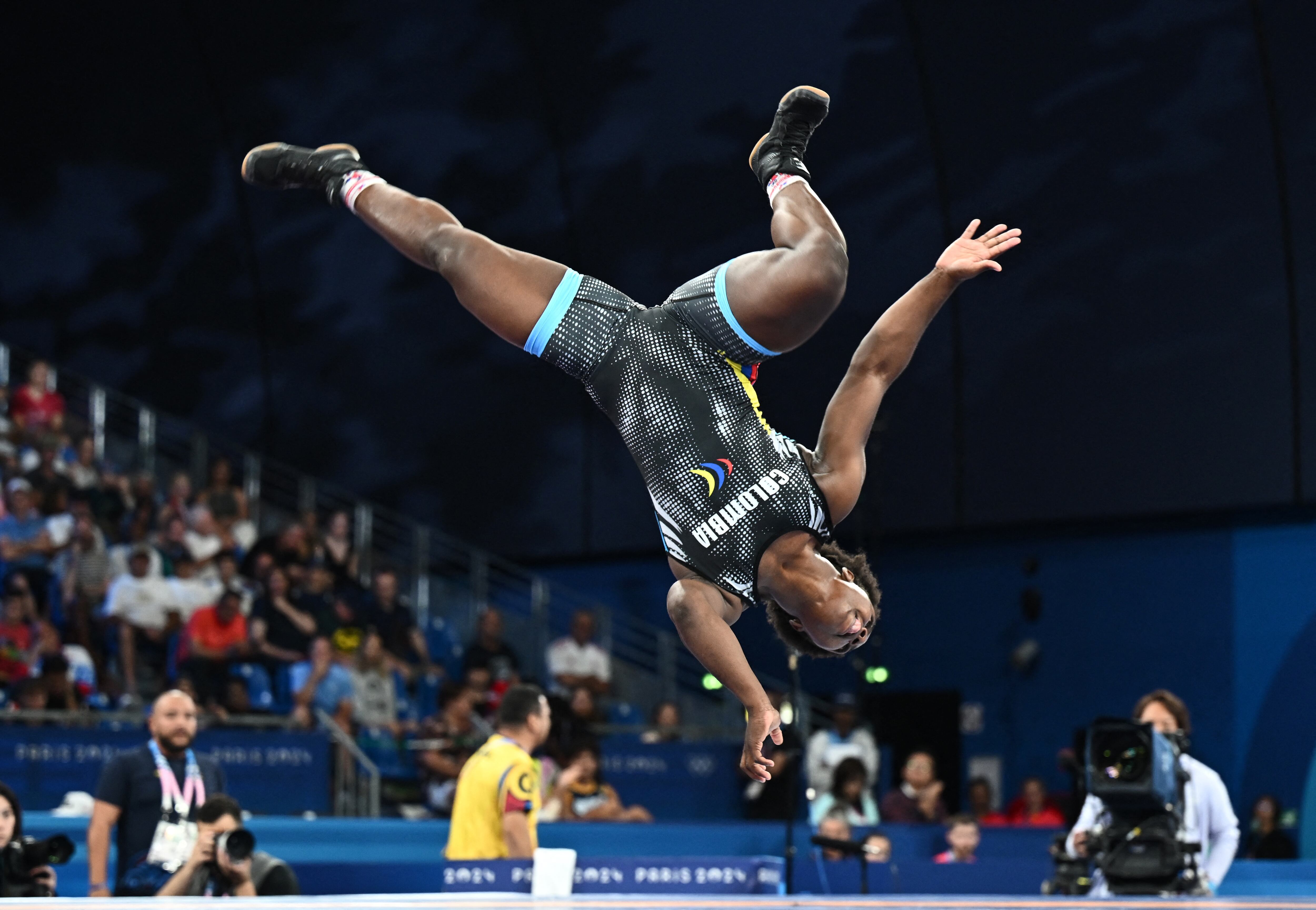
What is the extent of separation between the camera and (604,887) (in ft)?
22.3

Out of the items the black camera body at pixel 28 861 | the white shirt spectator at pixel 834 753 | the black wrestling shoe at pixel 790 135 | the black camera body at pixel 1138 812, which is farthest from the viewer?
the white shirt spectator at pixel 834 753

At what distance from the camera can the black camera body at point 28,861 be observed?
5.75 metres

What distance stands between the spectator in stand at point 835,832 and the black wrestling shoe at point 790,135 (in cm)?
422

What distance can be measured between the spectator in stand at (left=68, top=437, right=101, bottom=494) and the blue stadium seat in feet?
A: 7.88

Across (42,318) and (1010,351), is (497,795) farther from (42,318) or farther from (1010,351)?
(42,318)

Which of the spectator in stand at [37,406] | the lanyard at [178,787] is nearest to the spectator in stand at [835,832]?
the lanyard at [178,787]

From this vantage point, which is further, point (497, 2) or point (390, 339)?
point (390, 339)

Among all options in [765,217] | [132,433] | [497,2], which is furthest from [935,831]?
[132,433]

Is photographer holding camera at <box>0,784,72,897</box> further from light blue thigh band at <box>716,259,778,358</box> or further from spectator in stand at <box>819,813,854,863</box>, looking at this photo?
spectator in stand at <box>819,813,854,863</box>

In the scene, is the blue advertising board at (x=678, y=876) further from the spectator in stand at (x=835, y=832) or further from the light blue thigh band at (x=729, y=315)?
the light blue thigh band at (x=729, y=315)

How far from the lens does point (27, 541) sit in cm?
1133

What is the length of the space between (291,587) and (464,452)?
438cm

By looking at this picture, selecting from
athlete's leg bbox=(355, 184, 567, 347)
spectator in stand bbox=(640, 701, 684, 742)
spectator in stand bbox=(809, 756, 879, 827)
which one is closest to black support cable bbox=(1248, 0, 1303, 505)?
spectator in stand bbox=(809, 756, 879, 827)

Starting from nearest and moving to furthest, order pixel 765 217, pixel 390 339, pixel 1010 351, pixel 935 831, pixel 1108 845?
pixel 1108 845 < pixel 935 831 < pixel 1010 351 < pixel 765 217 < pixel 390 339
